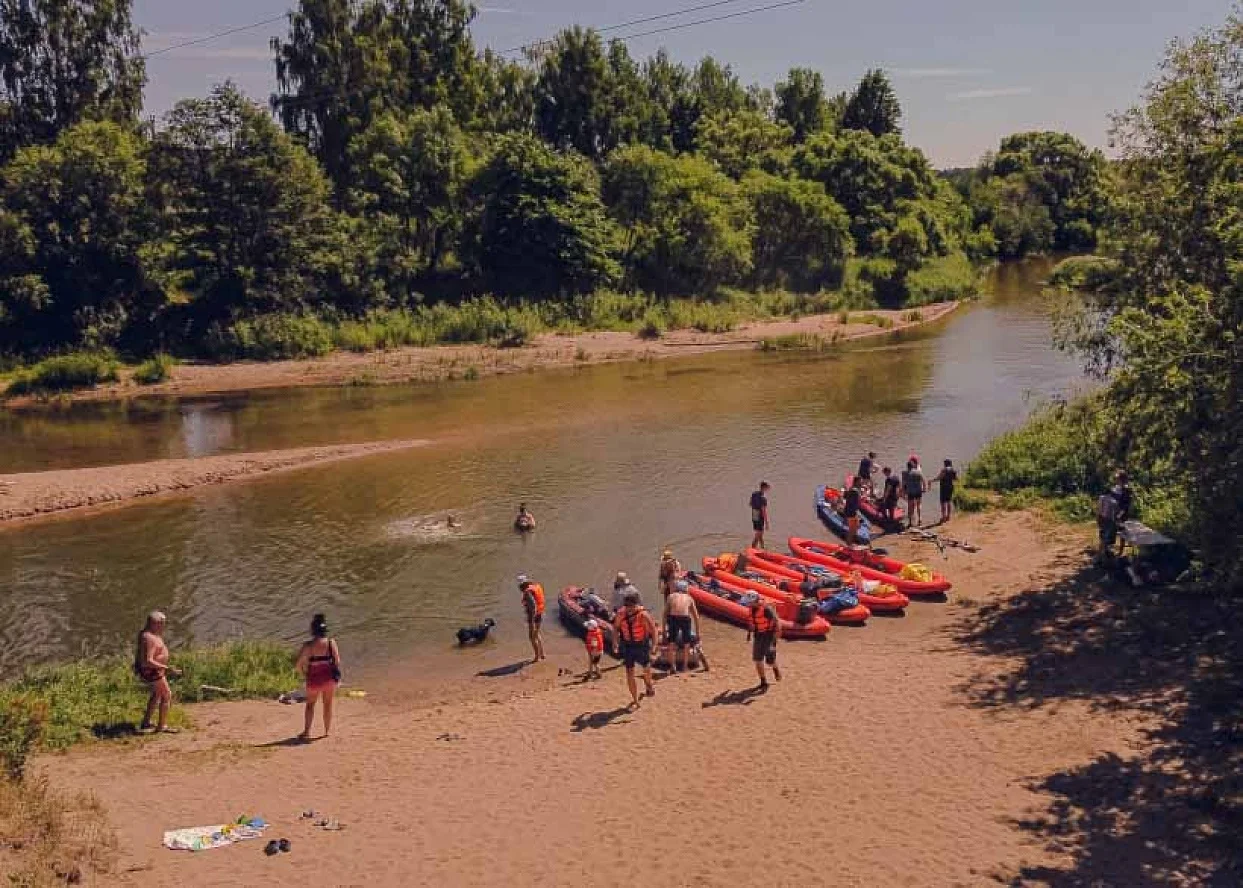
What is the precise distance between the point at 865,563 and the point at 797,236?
50.3 meters

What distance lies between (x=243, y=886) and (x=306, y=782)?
7.93 ft

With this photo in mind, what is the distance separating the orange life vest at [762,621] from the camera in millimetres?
14016

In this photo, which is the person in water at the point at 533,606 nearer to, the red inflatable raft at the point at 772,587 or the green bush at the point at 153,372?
the red inflatable raft at the point at 772,587

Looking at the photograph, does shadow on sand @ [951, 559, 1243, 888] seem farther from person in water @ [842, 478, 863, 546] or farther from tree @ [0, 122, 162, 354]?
tree @ [0, 122, 162, 354]

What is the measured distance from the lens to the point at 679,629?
50.0 ft

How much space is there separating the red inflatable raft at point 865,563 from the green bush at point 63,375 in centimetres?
3190

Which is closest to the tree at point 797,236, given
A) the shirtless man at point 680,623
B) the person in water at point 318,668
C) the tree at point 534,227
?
the tree at point 534,227

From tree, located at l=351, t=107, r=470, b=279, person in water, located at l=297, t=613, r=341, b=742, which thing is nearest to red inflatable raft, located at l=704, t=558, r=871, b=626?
person in water, located at l=297, t=613, r=341, b=742

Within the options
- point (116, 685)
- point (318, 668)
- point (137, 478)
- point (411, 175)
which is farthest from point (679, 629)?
point (411, 175)

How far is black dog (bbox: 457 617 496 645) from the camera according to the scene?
1738 cm

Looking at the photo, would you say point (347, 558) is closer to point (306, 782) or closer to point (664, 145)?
point (306, 782)

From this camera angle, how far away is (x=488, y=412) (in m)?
37.2

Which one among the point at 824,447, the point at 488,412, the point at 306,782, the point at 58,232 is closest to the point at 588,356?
the point at 488,412

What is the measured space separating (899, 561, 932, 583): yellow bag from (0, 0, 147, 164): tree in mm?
52554
